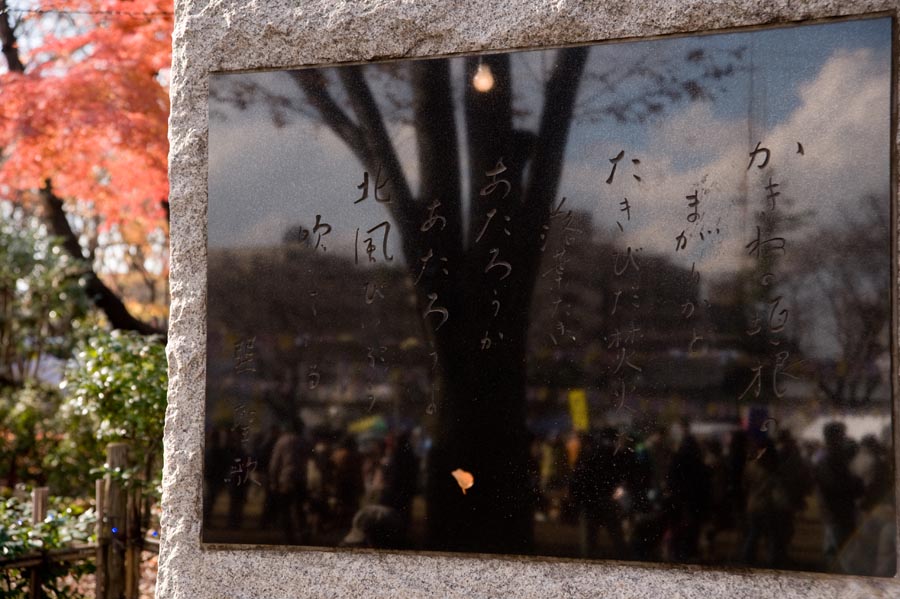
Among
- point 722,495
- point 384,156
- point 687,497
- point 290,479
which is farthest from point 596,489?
point 384,156

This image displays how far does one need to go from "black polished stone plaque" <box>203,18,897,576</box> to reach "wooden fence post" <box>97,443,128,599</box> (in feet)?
5.80

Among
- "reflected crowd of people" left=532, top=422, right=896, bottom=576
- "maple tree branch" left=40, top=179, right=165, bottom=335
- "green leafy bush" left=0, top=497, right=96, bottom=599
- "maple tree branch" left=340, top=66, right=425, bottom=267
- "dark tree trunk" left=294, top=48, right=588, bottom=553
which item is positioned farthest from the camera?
"maple tree branch" left=40, top=179, right=165, bottom=335

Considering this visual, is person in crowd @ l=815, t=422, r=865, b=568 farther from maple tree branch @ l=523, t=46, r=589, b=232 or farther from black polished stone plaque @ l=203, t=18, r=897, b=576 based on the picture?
maple tree branch @ l=523, t=46, r=589, b=232

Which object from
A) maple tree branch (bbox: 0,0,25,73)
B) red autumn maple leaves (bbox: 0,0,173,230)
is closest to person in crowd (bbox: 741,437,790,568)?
red autumn maple leaves (bbox: 0,0,173,230)

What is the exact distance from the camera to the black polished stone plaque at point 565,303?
2.36 meters

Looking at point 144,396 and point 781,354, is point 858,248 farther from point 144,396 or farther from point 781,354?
point 144,396

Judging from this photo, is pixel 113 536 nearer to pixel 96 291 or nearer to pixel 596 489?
pixel 596 489

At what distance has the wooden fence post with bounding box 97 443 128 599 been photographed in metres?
4.09

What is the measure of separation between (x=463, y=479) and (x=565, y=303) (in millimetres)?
702

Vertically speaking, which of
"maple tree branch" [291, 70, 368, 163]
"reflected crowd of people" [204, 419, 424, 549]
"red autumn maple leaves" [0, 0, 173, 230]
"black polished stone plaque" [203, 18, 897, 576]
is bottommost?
"reflected crowd of people" [204, 419, 424, 549]

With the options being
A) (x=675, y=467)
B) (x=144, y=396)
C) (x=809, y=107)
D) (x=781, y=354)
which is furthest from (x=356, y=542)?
(x=144, y=396)

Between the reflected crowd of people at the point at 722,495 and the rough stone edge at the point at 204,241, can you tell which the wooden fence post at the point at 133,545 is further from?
the reflected crowd of people at the point at 722,495

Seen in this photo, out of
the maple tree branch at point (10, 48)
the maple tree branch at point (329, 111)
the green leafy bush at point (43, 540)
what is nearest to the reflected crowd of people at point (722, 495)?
the maple tree branch at point (329, 111)

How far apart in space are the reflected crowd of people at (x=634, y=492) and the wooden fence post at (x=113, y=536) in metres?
1.77
